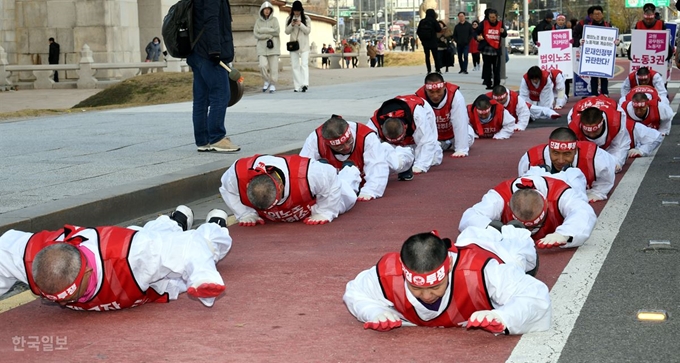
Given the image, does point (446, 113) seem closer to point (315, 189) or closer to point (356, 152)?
point (356, 152)

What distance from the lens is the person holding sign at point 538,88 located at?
18609 millimetres

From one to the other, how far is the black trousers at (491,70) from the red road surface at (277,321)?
1560 centimetres

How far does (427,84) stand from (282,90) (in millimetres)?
12741

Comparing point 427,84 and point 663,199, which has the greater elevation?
point 427,84

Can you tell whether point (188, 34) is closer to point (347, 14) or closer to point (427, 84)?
point (427, 84)

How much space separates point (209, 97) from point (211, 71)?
319mm

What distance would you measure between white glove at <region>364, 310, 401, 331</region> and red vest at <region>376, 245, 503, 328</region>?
0.31 feet

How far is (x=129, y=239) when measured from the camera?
5832 mm

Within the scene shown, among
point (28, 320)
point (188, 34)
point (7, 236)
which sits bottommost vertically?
point (28, 320)

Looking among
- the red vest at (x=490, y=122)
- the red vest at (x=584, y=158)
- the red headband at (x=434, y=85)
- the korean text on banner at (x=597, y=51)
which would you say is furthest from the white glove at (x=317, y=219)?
the korean text on banner at (x=597, y=51)

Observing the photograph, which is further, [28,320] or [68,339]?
[28,320]

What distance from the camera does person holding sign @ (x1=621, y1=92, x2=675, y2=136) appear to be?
1359cm

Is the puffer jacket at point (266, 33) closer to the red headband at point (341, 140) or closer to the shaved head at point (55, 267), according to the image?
the red headband at point (341, 140)

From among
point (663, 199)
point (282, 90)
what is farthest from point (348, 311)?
point (282, 90)
